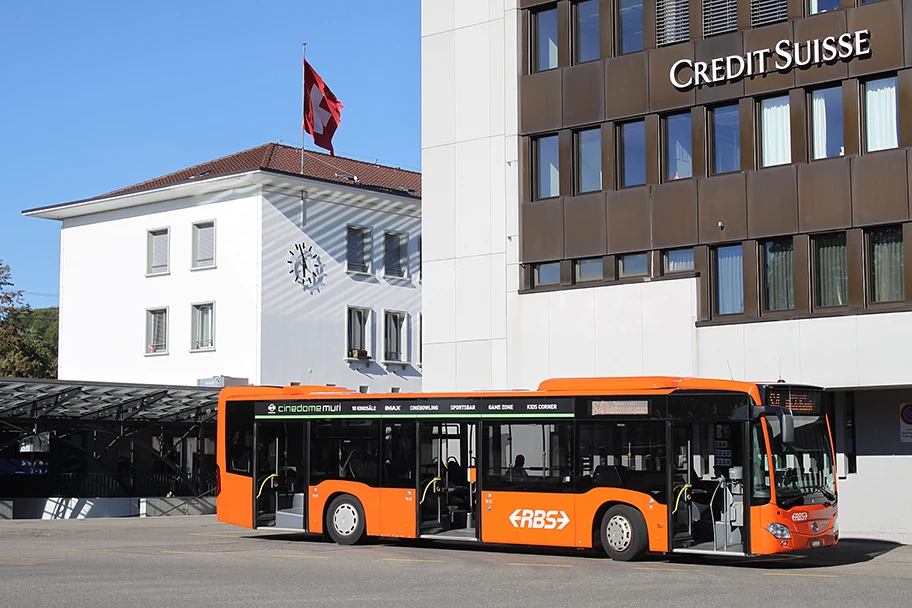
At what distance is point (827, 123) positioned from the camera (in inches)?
1021

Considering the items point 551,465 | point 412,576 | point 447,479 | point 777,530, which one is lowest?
point 412,576

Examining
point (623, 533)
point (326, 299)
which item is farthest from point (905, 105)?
point (326, 299)

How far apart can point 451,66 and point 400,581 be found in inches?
720

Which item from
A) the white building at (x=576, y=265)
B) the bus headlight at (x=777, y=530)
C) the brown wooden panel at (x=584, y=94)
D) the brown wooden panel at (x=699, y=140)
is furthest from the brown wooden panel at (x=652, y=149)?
the bus headlight at (x=777, y=530)

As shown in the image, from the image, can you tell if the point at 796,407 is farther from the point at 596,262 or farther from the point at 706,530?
the point at 596,262

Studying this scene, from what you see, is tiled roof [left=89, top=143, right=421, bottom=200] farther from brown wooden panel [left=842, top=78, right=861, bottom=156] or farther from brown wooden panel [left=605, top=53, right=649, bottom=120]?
brown wooden panel [left=842, top=78, right=861, bottom=156]

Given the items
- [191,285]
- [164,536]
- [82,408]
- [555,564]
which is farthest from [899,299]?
[191,285]

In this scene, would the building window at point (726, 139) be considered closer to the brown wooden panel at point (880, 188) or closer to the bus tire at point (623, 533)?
the brown wooden panel at point (880, 188)

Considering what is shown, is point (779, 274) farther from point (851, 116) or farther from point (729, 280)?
point (851, 116)

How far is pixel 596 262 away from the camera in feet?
95.3

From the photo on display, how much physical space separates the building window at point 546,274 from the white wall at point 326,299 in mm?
16575

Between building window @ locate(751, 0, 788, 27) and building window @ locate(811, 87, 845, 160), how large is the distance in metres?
1.78

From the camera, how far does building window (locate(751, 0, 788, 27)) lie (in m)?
26.4

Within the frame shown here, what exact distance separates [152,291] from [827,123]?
1131 inches
